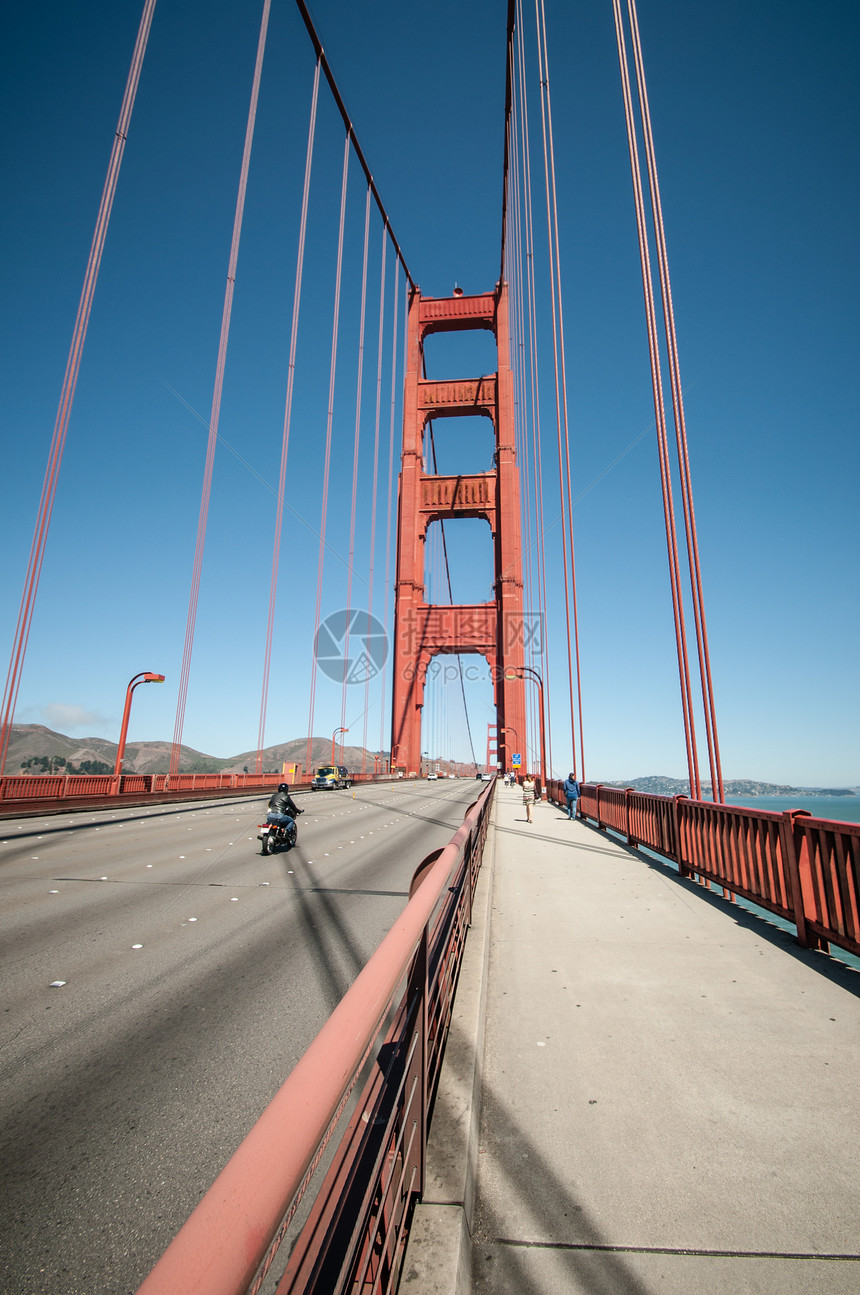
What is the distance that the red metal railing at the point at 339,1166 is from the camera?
636 mm

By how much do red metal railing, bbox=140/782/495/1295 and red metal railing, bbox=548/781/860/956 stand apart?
133 inches

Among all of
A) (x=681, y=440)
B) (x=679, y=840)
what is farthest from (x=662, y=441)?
(x=679, y=840)

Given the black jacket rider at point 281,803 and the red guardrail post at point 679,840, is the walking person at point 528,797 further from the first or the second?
the red guardrail post at point 679,840

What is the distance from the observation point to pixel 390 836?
1281 centimetres

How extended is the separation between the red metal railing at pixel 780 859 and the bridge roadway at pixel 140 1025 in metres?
3.49

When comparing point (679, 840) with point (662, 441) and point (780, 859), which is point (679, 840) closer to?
point (780, 859)

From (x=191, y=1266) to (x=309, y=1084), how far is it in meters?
0.39

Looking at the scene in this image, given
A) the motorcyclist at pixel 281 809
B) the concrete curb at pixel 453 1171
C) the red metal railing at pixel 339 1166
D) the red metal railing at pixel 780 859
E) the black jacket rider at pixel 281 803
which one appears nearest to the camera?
the red metal railing at pixel 339 1166

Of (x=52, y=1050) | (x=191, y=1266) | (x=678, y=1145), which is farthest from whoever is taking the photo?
(x=52, y=1050)

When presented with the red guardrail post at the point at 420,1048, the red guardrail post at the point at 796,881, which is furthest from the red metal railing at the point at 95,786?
the red guardrail post at the point at 796,881

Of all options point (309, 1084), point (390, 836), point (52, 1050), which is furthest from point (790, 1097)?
point (390, 836)

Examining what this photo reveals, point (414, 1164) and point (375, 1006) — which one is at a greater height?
point (375, 1006)

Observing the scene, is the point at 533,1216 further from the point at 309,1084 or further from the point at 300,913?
the point at 300,913

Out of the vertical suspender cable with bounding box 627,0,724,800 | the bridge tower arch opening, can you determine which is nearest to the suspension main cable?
the bridge tower arch opening
